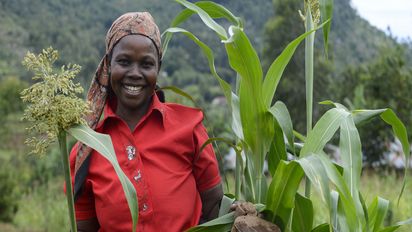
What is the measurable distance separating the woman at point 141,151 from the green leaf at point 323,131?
0.36m

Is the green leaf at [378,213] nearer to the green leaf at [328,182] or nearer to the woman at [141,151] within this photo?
the green leaf at [328,182]

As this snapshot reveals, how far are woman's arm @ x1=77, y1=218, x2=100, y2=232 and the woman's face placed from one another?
350 millimetres

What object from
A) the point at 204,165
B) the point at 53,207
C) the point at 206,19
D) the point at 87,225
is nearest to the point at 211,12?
the point at 206,19

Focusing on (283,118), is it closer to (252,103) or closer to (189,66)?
(252,103)

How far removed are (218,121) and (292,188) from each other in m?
13.0

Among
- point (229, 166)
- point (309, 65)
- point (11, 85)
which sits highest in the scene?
point (309, 65)

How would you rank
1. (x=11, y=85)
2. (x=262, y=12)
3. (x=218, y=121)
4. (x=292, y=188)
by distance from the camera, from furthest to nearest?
(x=262, y=12)
(x=218, y=121)
(x=11, y=85)
(x=292, y=188)

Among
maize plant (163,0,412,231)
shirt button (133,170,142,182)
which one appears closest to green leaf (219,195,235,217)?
maize plant (163,0,412,231)

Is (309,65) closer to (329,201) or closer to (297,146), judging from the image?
(297,146)

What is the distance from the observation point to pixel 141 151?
73.5 inches

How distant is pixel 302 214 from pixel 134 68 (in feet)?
1.88

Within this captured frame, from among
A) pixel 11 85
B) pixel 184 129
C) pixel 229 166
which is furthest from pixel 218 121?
pixel 184 129

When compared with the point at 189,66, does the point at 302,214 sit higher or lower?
higher

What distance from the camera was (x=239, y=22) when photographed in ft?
6.09
